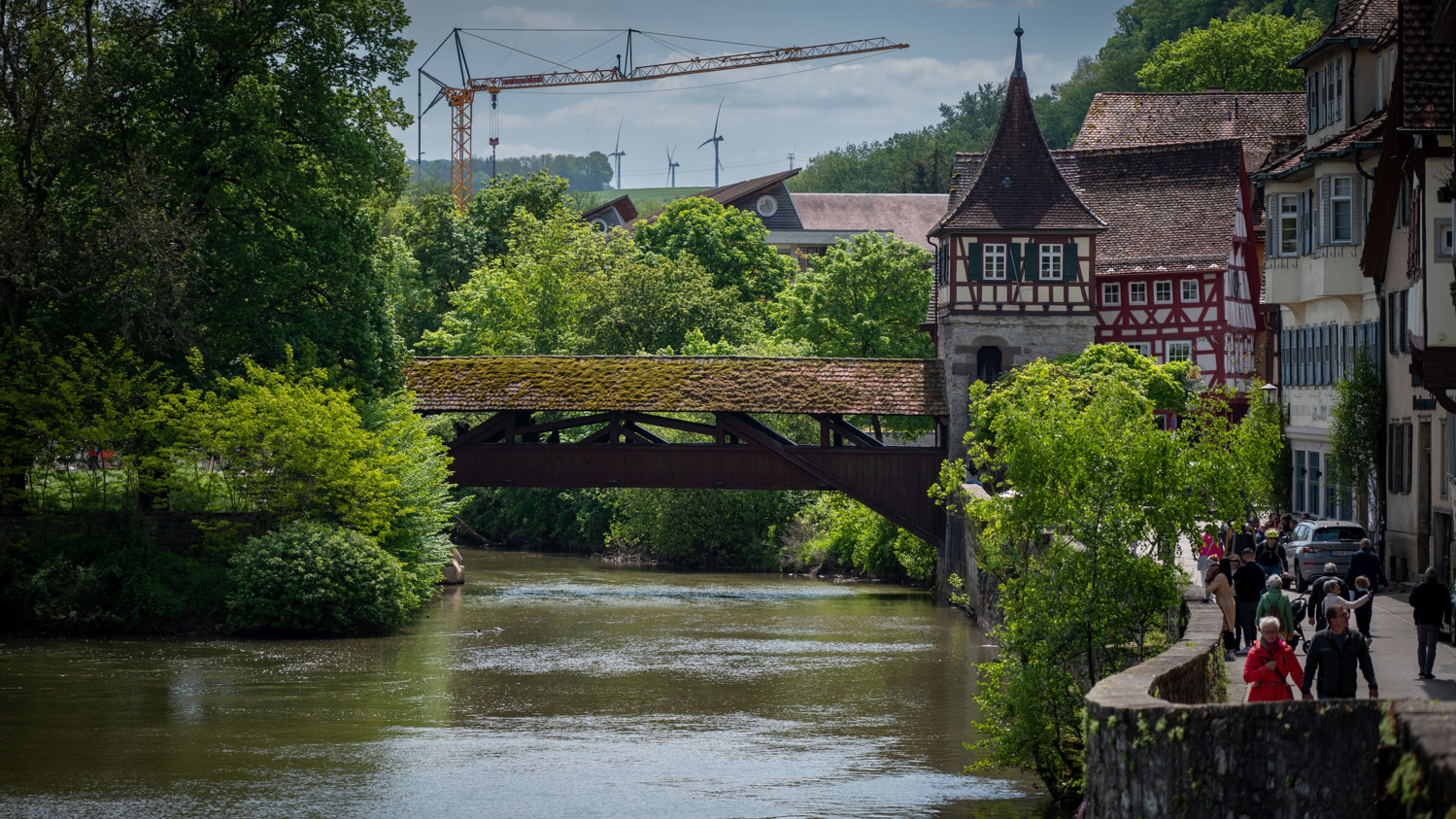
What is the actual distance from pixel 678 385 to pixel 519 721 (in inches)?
602

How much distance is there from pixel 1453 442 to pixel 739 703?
1032 cm

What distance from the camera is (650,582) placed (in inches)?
1448

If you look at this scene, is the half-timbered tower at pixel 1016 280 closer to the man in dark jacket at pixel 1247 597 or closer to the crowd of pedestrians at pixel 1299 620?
the crowd of pedestrians at pixel 1299 620

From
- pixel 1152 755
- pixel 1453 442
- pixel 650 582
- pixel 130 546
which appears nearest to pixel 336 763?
pixel 1152 755

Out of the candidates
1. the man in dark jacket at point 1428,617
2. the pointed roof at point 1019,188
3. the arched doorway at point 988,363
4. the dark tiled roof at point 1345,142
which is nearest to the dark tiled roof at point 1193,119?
the pointed roof at point 1019,188

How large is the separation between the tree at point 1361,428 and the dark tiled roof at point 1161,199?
15559 mm

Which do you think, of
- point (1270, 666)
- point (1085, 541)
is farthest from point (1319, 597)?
point (1270, 666)

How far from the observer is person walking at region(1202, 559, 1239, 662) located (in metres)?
14.8

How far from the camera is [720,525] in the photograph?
4162cm

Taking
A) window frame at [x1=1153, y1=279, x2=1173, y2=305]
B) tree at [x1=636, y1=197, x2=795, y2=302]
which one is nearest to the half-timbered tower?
window frame at [x1=1153, y1=279, x2=1173, y2=305]

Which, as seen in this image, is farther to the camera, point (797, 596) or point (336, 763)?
point (797, 596)

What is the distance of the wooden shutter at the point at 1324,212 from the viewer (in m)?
26.6

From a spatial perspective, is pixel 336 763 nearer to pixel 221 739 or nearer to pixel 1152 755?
pixel 221 739

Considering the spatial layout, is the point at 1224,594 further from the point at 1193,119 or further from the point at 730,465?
the point at 1193,119
